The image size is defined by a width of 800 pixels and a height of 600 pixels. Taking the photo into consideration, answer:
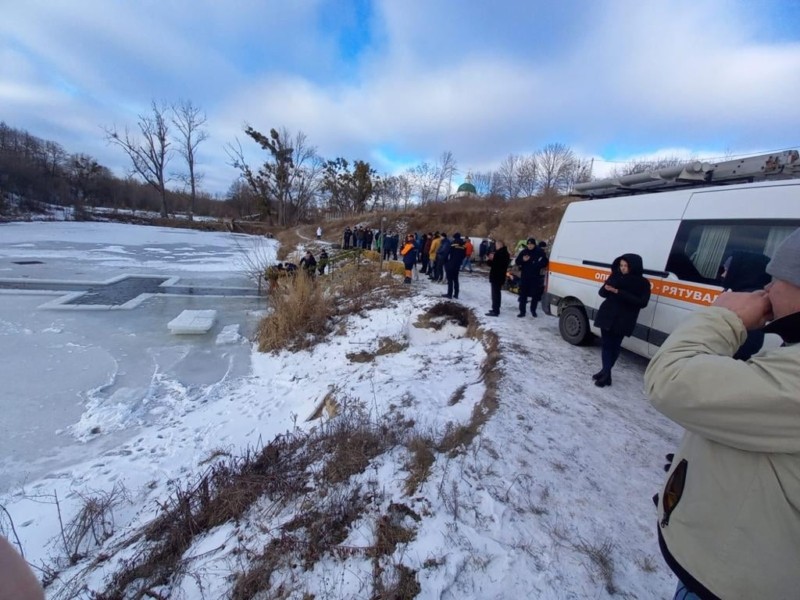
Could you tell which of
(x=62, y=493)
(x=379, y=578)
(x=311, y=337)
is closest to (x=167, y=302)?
(x=311, y=337)

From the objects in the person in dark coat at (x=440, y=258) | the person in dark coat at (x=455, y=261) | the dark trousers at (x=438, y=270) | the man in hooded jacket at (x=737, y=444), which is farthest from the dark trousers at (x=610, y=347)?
the dark trousers at (x=438, y=270)

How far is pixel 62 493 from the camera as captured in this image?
3.92 m

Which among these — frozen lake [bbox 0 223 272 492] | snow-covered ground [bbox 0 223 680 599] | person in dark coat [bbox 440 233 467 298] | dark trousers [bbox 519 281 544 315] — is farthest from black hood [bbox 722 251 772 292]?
frozen lake [bbox 0 223 272 492]

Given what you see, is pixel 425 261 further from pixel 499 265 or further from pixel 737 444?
A: pixel 737 444

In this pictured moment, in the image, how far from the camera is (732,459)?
104 centimetres

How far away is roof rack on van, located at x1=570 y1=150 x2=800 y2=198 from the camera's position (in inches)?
153

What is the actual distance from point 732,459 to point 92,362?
8892mm

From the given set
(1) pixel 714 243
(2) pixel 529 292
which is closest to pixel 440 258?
(2) pixel 529 292

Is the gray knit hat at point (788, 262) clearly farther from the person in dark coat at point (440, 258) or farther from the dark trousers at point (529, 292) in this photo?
the person in dark coat at point (440, 258)

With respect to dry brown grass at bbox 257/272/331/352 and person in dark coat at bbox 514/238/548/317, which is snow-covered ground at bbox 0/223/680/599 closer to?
dry brown grass at bbox 257/272/331/352

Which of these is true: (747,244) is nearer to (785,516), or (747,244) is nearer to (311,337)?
(785,516)

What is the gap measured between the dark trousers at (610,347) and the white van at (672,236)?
1.48ft

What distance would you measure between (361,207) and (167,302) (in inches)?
1569

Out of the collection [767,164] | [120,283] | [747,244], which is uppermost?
[767,164]
